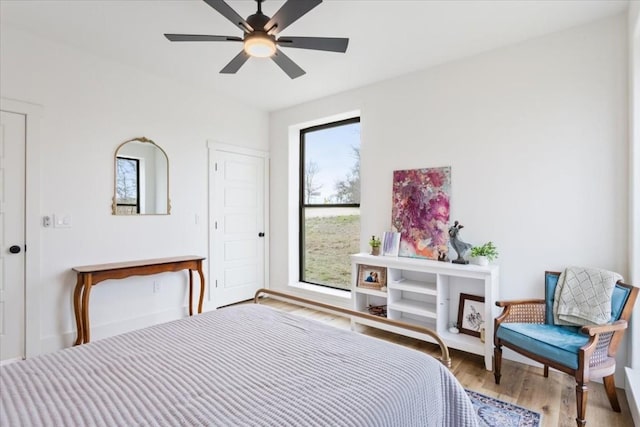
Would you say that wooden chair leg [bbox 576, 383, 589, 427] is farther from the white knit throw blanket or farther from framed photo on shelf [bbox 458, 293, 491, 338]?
framed photo on shelf [bbox 458, 293, 491, 338]

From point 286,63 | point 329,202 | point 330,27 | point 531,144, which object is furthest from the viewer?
point 329,202

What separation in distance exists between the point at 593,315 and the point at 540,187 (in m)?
1.04

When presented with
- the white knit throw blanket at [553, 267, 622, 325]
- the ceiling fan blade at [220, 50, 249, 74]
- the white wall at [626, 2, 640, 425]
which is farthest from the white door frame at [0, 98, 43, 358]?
the white wall at [626, 2, 640, 425]

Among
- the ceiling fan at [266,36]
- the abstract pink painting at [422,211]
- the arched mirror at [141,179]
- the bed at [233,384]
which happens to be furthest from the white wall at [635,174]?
the arched mirror at [141,179]

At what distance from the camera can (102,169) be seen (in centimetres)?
314

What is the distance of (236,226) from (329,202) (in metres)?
1.32

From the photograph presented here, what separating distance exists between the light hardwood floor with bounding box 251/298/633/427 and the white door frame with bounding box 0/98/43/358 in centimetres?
349

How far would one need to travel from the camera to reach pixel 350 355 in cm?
144

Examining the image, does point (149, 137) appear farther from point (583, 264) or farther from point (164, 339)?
point (583, 264)

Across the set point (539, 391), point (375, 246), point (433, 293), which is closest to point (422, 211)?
point (375, 246)

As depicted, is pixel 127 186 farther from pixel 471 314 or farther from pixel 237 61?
pixel 471 314

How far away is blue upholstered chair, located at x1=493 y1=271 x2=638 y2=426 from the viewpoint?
1883 mm

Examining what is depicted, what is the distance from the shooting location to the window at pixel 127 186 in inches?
128

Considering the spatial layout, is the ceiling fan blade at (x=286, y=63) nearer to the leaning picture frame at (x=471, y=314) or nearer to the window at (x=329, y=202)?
the window at (x=329, y=202)
